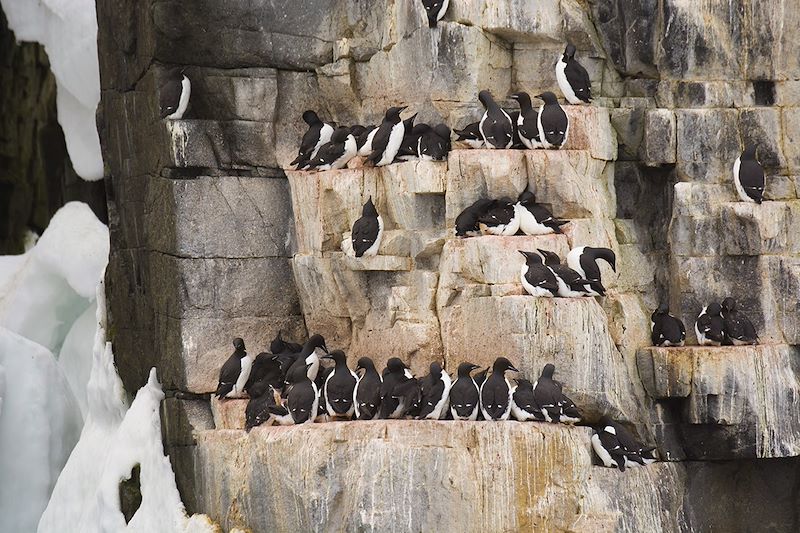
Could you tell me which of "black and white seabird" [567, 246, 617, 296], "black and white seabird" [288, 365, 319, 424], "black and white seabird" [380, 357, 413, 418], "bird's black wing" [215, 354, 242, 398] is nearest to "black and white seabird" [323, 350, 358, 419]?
"black and white seabird" [288, 365, 319, 424]

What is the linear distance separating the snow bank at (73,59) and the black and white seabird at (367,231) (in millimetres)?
6500

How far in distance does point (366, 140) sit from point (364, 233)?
49.8 inches

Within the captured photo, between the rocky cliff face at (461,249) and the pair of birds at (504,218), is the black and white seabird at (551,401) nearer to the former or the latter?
the rocky cliff face at (461,249)

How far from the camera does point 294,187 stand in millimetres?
22422

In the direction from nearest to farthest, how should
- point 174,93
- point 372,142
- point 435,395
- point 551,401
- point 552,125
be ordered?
point 551,401 → point 435,395 → point 552,125 → point 372,142 → point 174,93

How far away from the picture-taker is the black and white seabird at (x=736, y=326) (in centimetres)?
2069

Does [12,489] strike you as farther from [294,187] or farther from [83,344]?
[294,187]

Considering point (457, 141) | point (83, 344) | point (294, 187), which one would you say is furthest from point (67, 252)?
point (457, 141)

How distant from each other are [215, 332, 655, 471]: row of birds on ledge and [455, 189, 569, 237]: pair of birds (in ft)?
4.82

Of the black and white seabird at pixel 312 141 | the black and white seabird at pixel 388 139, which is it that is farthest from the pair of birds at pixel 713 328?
the black and white seabird at pixel 312 141

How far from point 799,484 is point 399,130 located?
5593mm

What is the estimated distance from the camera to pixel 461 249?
20.2 metres

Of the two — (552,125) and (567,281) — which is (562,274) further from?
(552,125)

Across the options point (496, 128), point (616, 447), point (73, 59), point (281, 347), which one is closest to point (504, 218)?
point (496, 128)
